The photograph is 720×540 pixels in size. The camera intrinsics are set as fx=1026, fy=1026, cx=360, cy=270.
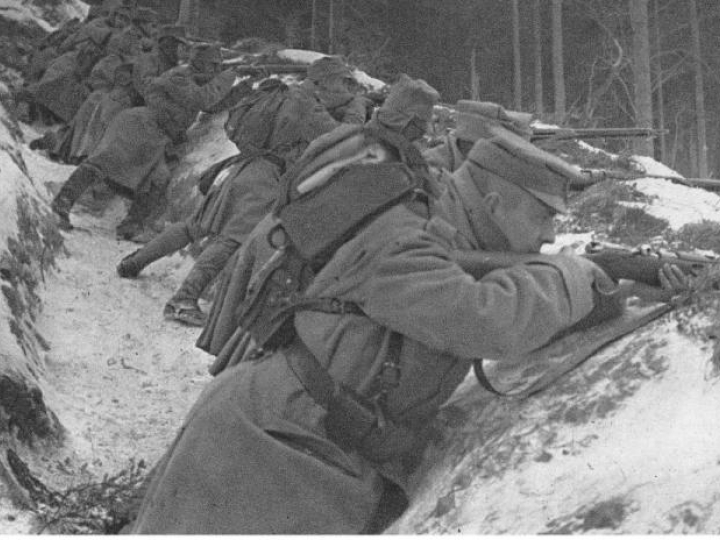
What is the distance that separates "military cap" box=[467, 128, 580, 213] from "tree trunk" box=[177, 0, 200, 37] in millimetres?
16338

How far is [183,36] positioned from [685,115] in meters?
25.5

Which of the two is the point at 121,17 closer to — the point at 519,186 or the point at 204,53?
the point at 204,53

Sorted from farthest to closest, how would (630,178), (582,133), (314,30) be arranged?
(314,30) < (582,133) < (630,178)

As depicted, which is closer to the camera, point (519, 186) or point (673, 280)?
point (519, 186)

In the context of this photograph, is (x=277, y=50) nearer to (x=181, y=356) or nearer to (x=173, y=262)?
(x=173, y=262)

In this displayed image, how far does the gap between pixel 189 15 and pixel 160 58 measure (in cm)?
914

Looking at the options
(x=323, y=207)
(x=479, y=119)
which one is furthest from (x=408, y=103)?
(x=479, y=119)

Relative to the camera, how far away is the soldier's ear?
143 inches

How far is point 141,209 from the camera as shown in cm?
1099

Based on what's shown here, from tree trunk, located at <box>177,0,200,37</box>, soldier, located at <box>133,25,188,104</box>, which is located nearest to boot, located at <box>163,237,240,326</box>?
soldier, located at <box>133,25,188,104</box>

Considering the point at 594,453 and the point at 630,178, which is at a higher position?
the point at 594,453

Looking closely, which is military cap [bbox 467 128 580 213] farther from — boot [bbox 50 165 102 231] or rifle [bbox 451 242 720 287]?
boot [bbox 50 165 102 231]

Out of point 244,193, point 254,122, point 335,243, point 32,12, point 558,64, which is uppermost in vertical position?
point 335,243

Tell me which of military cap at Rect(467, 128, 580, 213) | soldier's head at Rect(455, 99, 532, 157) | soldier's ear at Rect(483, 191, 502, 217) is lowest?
soldier's head at Rect(455, 99, 532, 157)
